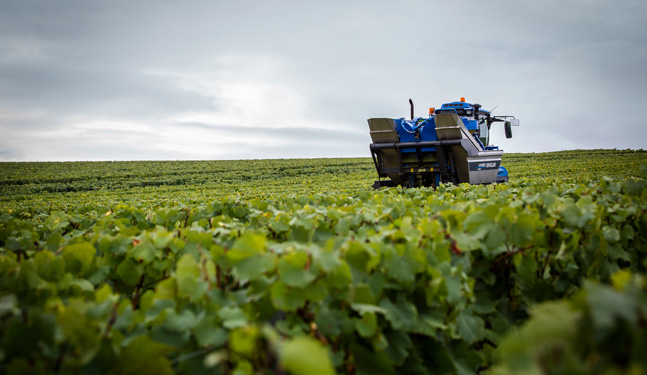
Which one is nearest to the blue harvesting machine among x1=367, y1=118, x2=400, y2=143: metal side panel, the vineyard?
x1=367, y1=118, x2=400, y2=143: metal side panel

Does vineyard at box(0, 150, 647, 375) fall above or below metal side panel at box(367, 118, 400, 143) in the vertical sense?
below

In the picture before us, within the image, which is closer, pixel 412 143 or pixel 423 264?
pixel 423 264

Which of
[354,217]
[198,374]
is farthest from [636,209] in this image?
[198,374]

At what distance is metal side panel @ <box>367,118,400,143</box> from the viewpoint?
38.0 feet

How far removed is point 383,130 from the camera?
1167cm

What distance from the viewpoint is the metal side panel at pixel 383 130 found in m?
11.6

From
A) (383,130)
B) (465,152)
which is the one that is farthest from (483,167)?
(383,130)

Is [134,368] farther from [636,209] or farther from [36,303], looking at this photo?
[636,209]

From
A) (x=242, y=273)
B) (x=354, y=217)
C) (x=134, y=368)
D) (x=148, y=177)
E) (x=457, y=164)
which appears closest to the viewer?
(x=134, y=368)

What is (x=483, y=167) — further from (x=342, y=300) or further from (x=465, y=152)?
(x=342, y=300)

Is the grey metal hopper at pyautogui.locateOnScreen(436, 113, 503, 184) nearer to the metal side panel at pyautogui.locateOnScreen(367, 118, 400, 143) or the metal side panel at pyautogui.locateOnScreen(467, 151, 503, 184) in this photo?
the metal side panel at pyautogui.locateOnScreen(467, 151, 503, 184)

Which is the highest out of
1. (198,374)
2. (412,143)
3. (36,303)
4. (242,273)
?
(412,143)

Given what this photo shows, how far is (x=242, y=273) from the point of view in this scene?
142 cm

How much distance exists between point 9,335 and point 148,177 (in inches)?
1372
